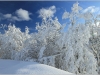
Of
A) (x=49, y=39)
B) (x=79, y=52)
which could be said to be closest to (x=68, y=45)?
(x=79, y=52)

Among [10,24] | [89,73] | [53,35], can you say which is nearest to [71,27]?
[53,35]

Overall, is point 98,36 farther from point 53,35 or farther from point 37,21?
point 37,21

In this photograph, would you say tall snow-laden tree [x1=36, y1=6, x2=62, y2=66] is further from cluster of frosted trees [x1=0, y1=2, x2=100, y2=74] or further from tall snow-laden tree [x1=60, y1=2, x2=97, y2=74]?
tall snow-laden tree [x1=60, y1=2, x2=97, y2=74]

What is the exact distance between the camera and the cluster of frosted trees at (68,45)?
5.26m

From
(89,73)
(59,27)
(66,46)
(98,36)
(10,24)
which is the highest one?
(10,24)

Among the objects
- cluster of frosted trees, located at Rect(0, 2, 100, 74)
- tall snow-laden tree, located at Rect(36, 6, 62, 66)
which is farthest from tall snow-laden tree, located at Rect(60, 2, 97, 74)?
tall snow-laden tree, located at Rect(36, 6, 62, 66)

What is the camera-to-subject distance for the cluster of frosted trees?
17.3ft

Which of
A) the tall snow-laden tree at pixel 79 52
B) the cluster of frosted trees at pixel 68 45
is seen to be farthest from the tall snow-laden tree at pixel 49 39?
the tall snow-laden tree at pixel 79 52

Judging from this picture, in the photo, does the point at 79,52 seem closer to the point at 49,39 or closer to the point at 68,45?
the point at 68,45

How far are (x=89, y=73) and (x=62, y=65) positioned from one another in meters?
1.16

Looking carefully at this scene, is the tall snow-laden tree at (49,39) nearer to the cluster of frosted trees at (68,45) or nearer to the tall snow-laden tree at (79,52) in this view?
the cluster of frosted trees at (68,45)

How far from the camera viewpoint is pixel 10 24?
28.7 ft

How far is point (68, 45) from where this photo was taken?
17.6ft

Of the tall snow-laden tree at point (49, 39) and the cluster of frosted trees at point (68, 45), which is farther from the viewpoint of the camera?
the tall snow-laden tree at point (49, 39)
